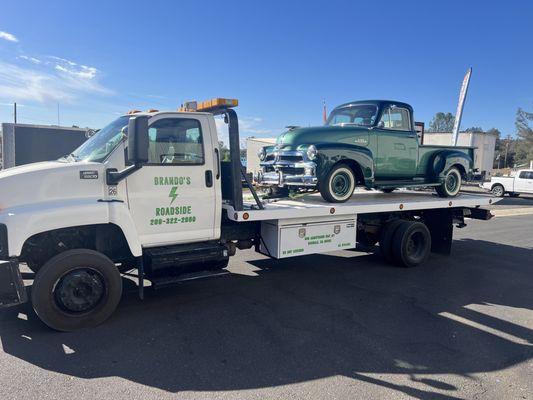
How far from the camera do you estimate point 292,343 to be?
417 centimetres

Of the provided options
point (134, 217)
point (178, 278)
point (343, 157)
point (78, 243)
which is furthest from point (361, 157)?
point (78, 243)

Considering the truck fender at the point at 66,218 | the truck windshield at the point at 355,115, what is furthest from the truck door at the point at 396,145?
the truck fender at the point at 66,218

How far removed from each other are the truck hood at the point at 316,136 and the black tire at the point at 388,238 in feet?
5.56

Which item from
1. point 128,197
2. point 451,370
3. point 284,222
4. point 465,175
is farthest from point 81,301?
point 465,175

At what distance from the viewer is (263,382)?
11.3 feet

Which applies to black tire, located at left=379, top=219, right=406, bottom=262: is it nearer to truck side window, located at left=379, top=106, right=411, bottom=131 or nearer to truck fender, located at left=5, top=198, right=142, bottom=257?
truck side window, located at left=379, top=106, right=411, bottom=131

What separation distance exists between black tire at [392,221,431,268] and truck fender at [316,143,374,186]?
1077 millimetres

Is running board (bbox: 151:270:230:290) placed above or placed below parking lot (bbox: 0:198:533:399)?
above

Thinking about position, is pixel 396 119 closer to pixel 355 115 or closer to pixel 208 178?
pixel 355 115

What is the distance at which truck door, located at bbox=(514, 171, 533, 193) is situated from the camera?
79.4ft

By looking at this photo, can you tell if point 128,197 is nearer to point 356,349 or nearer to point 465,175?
point 356,349

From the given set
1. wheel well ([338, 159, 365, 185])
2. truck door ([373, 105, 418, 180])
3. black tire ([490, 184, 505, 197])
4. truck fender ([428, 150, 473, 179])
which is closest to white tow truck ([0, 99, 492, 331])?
wheel well ([338, 159, 365, 185])

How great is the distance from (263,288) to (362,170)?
2.60m

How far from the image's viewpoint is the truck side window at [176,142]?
187 inches
